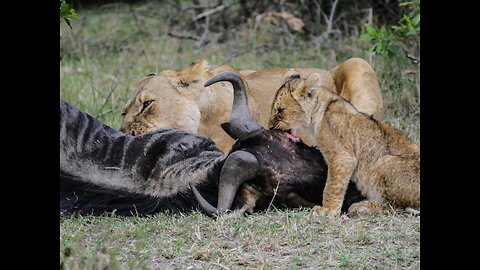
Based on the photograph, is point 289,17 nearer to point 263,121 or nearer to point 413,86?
point 413,86

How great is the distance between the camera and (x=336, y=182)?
211 inches

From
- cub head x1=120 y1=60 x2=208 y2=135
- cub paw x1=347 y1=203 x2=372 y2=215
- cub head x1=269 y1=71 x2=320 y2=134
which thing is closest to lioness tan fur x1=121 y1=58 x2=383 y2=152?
cub head x1=120 y1=60 x2=208 y2=135

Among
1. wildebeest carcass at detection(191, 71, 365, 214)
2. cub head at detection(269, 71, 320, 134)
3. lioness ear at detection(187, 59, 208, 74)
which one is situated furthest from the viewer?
lioness ear at detection(187, 59, 208, 74)

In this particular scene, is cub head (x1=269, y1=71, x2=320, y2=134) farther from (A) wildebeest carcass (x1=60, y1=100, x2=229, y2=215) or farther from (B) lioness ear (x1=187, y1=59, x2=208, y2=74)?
(B) lioness ear (x1=187, y1=59, x2=208, y2=74)

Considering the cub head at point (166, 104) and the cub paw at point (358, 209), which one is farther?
the cub head at point (166, 104)

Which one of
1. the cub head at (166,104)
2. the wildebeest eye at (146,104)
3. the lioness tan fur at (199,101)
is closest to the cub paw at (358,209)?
the lioness tan fur at (199,101)

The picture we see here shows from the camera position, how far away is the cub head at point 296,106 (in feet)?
18.8

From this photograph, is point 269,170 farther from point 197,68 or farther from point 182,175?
point 197,68

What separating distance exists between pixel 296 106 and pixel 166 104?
959 mm

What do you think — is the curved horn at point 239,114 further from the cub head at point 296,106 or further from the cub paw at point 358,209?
the cub paw at point 358,209

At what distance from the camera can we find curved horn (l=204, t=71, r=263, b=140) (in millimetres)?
5398

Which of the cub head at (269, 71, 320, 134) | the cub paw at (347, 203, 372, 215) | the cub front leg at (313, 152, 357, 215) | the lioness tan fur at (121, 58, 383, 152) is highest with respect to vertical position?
the cub head at (269, 71, 320, 134)

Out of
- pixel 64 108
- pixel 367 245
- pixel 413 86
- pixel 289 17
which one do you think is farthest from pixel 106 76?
pixel 367 245
